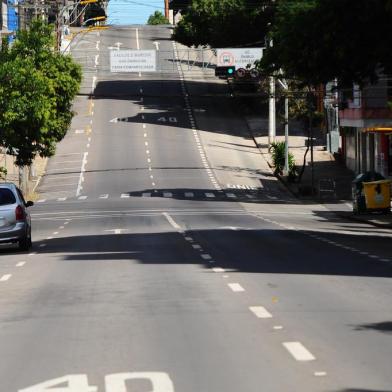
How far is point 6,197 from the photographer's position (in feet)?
87.9

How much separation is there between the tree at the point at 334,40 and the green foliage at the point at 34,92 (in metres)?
13.4

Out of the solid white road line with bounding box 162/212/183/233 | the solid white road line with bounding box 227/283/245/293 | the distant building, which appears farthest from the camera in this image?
the distant building

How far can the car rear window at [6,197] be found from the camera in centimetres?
2673

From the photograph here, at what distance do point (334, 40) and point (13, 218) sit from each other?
13.7 metres

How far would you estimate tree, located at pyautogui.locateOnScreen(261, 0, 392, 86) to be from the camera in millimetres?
34188

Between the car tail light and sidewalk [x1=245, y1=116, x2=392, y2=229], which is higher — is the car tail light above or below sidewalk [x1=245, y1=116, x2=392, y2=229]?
above

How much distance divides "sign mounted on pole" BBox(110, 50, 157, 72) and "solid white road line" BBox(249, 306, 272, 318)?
75542mm

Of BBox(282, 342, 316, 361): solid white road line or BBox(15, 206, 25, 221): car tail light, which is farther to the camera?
BBox(15, 206, 25, 221): car tail light

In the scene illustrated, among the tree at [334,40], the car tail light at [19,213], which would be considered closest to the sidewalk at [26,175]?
the tree at [334,40]

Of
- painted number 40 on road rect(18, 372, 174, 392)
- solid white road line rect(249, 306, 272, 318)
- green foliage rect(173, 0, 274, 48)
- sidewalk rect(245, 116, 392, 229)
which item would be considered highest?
green foliage rect(173, 0, 274, 48)

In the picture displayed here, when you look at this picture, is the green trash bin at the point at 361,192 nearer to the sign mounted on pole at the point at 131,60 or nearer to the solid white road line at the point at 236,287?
the solid white road line at the point at 236,287

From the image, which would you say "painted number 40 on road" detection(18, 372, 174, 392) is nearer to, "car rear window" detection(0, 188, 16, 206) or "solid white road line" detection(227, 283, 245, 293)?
"solid white road line" detection(227, 283, 245, 293)

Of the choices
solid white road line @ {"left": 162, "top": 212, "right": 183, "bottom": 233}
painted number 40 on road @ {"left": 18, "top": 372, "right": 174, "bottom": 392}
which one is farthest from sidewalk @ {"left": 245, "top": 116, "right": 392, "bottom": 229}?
painted number 40 on road @ {"left": 18, "top": 372, "right": 174, "bottom": 392}

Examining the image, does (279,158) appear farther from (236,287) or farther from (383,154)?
(236,287)
